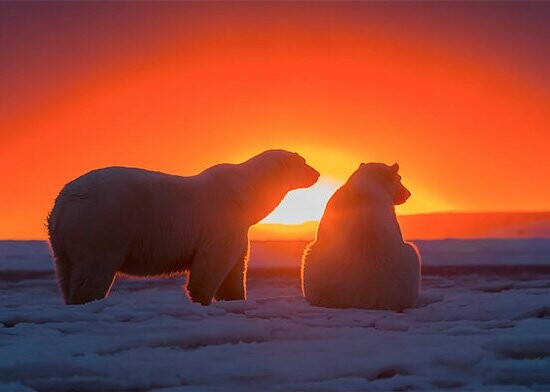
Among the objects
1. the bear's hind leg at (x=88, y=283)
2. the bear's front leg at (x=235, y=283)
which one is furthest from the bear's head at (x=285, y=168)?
the bear's hind leg at (x=88, y=283)

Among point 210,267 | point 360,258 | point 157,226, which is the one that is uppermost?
point 157,226

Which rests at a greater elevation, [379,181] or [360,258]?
[379,181]

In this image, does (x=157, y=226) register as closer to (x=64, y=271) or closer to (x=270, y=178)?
(x=64, y=271)

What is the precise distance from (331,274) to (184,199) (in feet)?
5.90

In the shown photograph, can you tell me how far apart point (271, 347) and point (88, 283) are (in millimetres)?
3022

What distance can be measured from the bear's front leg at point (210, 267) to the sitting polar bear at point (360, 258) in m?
0.90

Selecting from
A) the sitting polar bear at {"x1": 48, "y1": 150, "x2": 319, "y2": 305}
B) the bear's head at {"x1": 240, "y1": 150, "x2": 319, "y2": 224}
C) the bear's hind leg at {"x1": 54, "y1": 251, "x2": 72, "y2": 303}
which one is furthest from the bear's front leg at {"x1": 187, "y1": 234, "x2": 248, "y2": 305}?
the bear's hind leg at {"x1": 54, "y1": 251, "x2": 72, "y2": 303}

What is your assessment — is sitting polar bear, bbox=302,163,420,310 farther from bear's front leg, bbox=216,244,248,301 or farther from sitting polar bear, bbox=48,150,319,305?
bear's front leg, bbox=216,244,248,301

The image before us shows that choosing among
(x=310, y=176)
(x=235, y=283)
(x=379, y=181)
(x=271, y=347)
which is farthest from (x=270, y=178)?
(x=271, y=347)

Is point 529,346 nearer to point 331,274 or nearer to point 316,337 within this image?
point 316,337

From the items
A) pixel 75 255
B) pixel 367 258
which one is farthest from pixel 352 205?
pixel 75 255

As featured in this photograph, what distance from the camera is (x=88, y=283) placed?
6.65 meters

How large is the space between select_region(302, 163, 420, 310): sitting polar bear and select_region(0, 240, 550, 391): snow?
1.07ft

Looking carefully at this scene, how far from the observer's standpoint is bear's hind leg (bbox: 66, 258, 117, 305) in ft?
21.8
